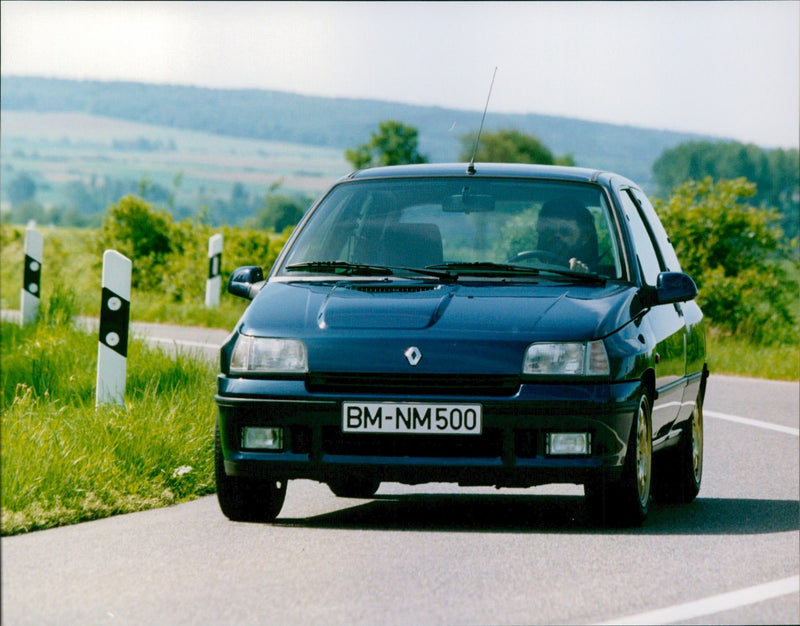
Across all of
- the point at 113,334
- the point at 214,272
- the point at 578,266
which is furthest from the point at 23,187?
the point at 578,266

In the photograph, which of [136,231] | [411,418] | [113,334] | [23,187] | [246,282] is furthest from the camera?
[23,187]

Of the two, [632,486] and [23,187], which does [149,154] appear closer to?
[23,187]

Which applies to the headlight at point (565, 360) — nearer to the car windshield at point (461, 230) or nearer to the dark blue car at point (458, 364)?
the dark blue car at point (458, 364)

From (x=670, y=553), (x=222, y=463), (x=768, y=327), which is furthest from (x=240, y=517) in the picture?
(x=768, y=327)

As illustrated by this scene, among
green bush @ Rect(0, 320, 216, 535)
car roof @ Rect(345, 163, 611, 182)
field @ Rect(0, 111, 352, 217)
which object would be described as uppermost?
car roof @ Rect(345, 163, 611, 182)

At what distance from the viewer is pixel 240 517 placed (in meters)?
7.75

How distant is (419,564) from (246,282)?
2239 millimetres

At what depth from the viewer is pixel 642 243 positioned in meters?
8.57

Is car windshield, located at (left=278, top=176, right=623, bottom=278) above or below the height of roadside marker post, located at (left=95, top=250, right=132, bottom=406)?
above

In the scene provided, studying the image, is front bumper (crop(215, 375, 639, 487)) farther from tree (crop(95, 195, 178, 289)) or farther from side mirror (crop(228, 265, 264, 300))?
tree (crop(95, 195, 178, 289))

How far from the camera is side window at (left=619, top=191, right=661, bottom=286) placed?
8312 mm

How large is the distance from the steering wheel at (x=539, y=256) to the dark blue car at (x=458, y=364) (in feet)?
0.04

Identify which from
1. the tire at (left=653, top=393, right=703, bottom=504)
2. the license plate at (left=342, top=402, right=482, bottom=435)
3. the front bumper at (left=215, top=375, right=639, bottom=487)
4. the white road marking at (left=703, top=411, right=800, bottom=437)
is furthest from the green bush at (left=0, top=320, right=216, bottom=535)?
the white road marking at (left=703, top=411, right=800, bottom=437)

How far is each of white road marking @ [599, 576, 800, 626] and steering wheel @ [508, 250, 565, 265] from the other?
2.25 metres
